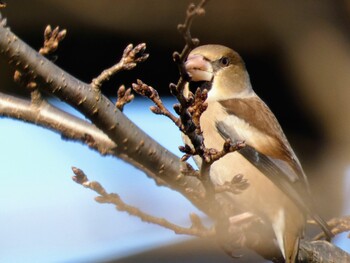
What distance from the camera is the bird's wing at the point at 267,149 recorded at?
351cm

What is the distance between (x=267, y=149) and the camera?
3.63 metres

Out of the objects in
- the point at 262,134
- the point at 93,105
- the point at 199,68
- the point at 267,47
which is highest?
the point at 267,47

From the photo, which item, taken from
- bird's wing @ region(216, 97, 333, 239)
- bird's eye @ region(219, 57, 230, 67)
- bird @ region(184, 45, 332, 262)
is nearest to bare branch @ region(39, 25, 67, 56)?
bird @ region(184, 45, 332, 262)

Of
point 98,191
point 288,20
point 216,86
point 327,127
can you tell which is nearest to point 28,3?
point 216,86

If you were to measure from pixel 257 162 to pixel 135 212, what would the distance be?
1221mm

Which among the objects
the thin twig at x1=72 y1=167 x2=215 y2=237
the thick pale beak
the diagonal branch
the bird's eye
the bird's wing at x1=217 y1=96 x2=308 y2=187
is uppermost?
the bird's eye

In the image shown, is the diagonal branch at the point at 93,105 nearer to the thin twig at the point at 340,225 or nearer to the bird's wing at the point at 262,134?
the thin twig at the point at 340,225

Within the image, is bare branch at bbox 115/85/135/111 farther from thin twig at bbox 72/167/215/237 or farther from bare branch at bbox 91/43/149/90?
thin twig at bbox 72/167/215/237

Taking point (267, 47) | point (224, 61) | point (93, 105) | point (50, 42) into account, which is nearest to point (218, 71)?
point (224, 61)

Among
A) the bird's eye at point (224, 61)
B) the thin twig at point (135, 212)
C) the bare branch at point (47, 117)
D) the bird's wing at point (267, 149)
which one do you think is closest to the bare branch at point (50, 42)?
the bare branch at point (47, 117)

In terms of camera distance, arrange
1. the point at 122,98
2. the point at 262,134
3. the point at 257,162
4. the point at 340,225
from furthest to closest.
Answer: the point at 262,134, the point at 257,162, the point at 340,225, the point at 122,98

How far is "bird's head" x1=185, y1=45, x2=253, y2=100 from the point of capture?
12.7ft

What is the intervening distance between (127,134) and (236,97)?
162cm

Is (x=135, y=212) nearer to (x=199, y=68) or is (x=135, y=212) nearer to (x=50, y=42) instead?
(x=50, y=42)
